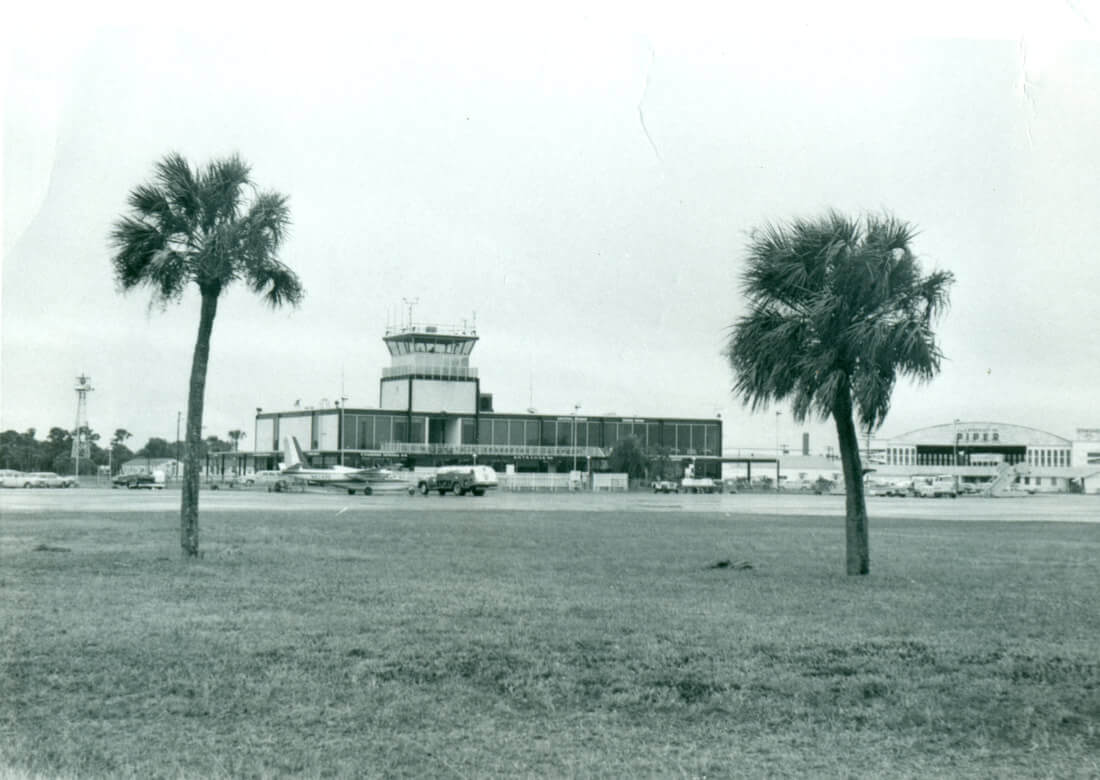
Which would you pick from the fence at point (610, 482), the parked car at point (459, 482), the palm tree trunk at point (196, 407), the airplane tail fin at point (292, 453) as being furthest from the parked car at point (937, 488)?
the palm tree trunk at point (196, 407)

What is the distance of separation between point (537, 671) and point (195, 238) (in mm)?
14061

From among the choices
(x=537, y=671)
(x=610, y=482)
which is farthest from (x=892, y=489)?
(x=537, y=671)

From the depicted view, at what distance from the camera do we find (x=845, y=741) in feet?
28.9

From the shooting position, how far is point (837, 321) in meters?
18.9

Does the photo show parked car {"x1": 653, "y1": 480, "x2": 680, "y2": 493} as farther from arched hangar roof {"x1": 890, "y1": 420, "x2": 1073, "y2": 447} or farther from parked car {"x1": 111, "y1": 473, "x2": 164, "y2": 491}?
arched hangar roof {"x1": 890, "y1": 420, "x2": 1073, "y2": 447}

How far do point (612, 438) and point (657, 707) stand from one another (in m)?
121

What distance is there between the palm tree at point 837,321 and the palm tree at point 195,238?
9314mm

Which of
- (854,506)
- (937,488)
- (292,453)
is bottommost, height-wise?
(937,488)

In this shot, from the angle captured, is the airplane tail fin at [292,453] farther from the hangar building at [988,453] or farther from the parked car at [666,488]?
the hangar building at [988,453]

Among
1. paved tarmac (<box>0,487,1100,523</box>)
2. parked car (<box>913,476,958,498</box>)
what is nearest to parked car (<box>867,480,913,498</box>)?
parked car (<box>913,476,958,498</box>)

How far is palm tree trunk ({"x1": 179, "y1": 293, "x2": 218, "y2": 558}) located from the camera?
71.8ft

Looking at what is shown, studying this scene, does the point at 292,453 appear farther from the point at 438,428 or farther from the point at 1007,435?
the point at 1007,435

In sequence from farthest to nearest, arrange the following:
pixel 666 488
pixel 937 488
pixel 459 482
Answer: pixel 666 488 < pixel 937 488 < pixel 459 482

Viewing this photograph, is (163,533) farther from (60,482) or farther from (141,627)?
(60,482)
